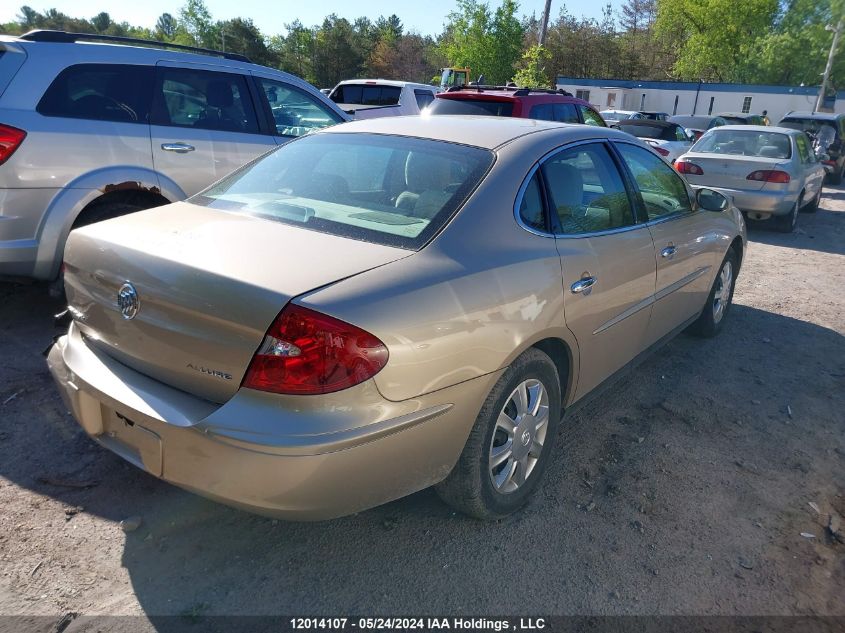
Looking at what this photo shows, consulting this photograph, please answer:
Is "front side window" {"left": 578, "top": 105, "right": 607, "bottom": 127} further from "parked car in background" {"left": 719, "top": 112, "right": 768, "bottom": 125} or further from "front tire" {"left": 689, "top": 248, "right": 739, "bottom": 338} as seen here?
"parked car in background" {"left": 719, "top": 112, "right": 768, "bottom": 125}

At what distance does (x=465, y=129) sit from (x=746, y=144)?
873cm

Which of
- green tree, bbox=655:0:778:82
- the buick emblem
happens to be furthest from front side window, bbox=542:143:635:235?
green tree, bbox=655:0:778:82

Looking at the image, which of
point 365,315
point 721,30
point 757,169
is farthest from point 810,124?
point 721,30

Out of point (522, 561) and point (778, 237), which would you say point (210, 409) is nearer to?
point (522, 561)

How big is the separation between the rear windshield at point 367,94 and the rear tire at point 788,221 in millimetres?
7188

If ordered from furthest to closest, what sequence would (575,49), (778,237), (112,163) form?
(575,49)
(778,237)
(112,163)

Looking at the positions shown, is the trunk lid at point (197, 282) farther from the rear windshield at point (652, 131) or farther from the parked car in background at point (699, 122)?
the parked car in background at point (699, 122)

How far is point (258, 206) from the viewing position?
291 cm

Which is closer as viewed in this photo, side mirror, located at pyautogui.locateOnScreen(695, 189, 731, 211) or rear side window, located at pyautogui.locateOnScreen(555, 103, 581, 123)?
side mirror, located at pyautogui.locateOnScreen(695, 189, 731, 211)

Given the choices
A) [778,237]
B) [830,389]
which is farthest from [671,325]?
[778,237]

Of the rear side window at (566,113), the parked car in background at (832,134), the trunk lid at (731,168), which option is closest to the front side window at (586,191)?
the rear side window at (566,113)

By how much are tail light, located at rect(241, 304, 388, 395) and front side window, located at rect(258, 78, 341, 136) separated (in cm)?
397

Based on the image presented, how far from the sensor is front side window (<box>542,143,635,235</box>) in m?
3.08

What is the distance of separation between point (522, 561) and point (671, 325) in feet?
7.57
